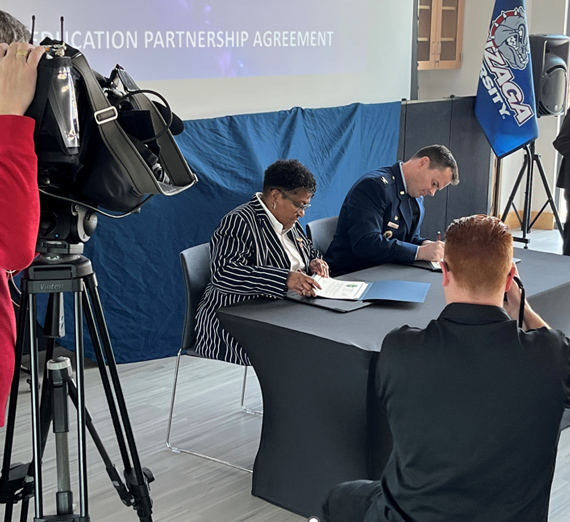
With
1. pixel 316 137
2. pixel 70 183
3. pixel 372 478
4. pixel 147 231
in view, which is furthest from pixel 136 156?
pixel 316 137

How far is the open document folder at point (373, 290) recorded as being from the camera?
2398mm

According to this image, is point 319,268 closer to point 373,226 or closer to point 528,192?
point 373,226

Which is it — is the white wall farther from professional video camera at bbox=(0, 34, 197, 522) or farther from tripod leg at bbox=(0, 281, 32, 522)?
tripod leg at bbox=(0, 281, 32, 522)

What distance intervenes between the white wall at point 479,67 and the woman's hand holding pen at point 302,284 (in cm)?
479

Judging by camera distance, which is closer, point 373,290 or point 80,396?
point 80,396

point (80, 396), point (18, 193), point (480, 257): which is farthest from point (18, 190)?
point (480, 257)

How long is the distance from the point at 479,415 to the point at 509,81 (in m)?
4.51

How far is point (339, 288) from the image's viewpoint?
2531 millimetres

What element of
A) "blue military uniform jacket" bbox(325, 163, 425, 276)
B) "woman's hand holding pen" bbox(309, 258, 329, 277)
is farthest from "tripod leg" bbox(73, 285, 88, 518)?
"blue military uniform jacket" bbox(325, 163, 425, 276)

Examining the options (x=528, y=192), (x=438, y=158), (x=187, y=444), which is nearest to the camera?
(x=187, y=444)

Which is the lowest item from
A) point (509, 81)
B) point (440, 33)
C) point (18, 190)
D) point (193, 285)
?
point (193, 285)

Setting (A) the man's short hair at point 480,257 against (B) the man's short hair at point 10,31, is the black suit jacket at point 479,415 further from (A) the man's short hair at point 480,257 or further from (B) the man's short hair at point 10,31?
(B) the man's short hair at point 10,31

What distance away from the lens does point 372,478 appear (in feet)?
7.25

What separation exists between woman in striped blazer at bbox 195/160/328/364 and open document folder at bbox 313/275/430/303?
4.7 inches
